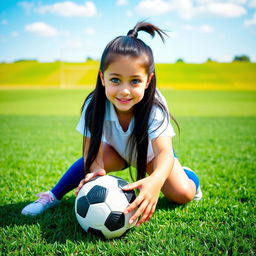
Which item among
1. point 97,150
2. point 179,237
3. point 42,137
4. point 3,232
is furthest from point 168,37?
point 42,137

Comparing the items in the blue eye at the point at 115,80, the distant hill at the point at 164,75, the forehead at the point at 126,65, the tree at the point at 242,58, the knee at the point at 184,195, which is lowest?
the knee at the point at 184,195

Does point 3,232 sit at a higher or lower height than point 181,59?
lower

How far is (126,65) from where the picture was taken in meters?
1.97

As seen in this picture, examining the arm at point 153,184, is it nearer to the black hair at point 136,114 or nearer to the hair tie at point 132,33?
the black hair at point 136,114

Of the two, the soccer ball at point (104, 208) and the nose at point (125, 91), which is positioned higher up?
the nose at point (125, 91)

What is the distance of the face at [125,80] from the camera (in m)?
1.98

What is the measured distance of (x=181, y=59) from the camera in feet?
271

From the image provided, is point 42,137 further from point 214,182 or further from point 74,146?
point 214,182

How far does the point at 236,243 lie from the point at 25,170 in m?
3.05

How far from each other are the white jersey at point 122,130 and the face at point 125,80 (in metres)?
0.29

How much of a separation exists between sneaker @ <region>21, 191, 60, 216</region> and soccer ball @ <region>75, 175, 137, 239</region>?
63 cm

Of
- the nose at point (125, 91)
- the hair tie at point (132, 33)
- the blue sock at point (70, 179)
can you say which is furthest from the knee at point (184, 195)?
the hair tie at point (132, 33)

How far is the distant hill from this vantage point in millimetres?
50469

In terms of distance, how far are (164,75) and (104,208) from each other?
56.9 meters
